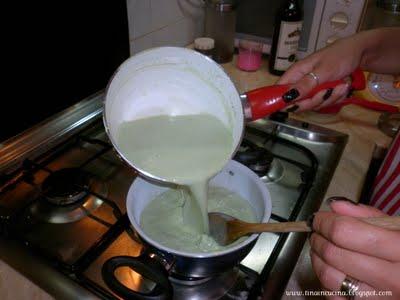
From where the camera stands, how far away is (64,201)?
0.58m

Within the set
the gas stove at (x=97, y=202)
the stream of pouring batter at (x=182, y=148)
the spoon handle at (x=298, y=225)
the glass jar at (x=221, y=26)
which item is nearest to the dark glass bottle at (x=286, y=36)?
the glass jar at (x=221, y=26)

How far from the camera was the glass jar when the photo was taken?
1052 millimetres

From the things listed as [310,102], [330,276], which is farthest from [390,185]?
[330,276]

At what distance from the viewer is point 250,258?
0.51 m

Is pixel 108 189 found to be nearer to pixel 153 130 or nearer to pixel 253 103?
pixel 153 130

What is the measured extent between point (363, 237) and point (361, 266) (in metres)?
0.03

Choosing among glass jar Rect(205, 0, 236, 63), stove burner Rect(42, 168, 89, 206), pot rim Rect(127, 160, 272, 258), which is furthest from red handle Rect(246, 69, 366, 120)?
glass jar Rect(205, 0, 236, 63)

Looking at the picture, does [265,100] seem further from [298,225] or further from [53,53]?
[53,53]

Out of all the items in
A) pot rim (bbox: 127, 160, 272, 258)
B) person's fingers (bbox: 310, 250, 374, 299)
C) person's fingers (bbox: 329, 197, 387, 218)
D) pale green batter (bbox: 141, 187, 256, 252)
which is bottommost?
pale green batter (bbox: 141, 187, 256, 252)

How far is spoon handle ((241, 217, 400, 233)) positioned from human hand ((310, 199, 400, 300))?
0.01 metres

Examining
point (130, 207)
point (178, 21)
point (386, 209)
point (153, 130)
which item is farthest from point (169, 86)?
point (178, 21)

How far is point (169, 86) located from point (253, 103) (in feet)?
0.45

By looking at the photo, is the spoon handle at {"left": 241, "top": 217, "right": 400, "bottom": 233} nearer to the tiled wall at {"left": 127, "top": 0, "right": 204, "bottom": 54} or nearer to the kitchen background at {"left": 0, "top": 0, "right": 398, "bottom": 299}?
the kitchen background at {"left": 0, "top": 0, "right": 398, "bottom": 299}

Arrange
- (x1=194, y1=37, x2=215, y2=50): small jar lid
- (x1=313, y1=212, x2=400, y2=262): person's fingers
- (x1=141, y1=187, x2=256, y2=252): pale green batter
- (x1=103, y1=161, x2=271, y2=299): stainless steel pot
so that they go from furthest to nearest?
(x1=194, y1=37, x2=215, y2=50): small jar lid → (x1=141, y1=187, x2=256, y2=252): pale green batter → (x1=103, y1=161, x2=271, y2=299): stainless steel pot → (x1=313, y1=212, x2=400, y2=262): person's fingers
